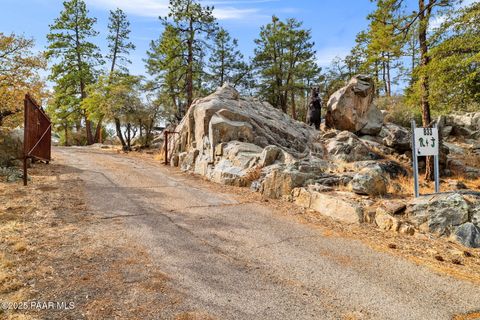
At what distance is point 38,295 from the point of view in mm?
2752

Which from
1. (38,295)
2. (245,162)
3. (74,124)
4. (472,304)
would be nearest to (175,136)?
(245,162)

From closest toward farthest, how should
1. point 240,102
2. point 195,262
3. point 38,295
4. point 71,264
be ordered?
point 38,295, point 71,264, point 195,262, point 240,102

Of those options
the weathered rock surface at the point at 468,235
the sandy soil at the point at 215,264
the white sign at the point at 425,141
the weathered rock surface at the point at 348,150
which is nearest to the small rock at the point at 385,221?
the sandy soil at the point at 215,264

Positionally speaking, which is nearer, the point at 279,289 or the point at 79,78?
the point at 279,289

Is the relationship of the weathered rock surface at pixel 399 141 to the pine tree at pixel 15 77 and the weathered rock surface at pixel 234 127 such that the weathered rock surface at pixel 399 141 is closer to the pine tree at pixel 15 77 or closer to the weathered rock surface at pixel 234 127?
the weathered rock surface at pixel 234 127

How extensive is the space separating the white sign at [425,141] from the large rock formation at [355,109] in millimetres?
10199

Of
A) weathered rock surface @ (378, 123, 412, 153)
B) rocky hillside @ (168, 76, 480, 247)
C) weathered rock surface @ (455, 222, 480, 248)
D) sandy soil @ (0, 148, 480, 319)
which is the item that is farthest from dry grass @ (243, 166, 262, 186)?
weathered rock surface @ (378, 123, 412, 153)

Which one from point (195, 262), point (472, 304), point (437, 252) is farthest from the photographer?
point (437, 252)

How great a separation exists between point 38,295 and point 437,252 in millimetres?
5153

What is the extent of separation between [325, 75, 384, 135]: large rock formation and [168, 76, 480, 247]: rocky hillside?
55mm

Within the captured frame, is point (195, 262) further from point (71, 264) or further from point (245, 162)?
point (245, 162)

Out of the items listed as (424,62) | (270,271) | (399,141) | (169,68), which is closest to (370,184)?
(270,271)

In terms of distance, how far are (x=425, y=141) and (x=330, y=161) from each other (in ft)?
17.0

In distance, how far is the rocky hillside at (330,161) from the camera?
16.9 ft
